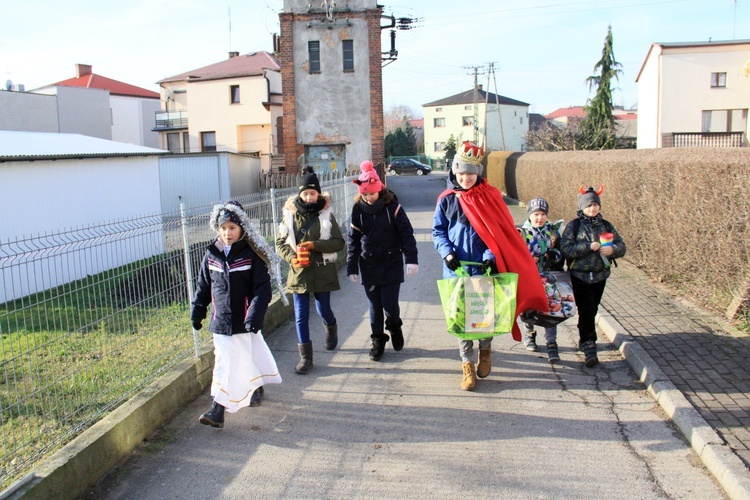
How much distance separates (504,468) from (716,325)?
3945 mm

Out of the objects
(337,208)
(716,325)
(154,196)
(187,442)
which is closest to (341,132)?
(154,196)

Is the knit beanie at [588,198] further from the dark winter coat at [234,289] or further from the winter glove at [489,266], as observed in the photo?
the dark winter coat at [234,289]

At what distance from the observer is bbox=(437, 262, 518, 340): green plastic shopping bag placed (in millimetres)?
5188

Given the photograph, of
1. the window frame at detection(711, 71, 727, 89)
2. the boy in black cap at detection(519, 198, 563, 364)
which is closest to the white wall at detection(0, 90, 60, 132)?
the boy in black cap at detection(519, 198, 563, 364)

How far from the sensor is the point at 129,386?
5.00 meters

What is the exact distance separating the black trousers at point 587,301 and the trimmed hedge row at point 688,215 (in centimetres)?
174

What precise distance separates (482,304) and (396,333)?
143 cm

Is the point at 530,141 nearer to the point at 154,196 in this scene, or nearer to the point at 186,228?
the point at 154,196

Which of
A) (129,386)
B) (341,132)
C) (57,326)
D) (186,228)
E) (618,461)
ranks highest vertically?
(341,132)

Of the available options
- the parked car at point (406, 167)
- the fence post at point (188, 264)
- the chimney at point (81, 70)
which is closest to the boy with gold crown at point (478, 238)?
the fence post at point (188, 264)

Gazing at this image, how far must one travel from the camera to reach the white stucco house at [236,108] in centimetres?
4603

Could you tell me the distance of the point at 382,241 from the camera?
605 centimetres

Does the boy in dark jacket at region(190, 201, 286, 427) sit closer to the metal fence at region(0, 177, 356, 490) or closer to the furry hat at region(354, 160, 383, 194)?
the metal fence at region(0, 177, 356, 490)

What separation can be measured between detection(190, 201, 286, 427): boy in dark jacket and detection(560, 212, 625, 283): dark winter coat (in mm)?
2750
